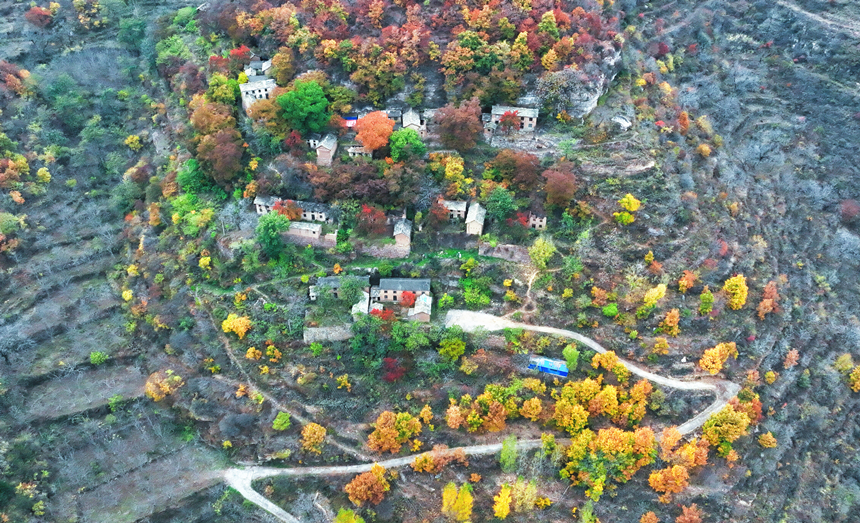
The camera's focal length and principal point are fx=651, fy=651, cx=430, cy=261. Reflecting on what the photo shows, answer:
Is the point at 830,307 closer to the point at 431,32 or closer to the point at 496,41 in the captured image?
the point at 496,41

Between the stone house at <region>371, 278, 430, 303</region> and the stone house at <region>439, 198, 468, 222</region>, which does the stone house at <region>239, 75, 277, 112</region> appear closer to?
the stone house at <region>439, 198, 468, 222</region>

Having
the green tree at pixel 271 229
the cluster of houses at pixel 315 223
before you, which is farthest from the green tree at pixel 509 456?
the green tree at pixel 271 229

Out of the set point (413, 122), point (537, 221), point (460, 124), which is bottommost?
point (537, 221)

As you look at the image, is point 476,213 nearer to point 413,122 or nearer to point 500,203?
point 500,203

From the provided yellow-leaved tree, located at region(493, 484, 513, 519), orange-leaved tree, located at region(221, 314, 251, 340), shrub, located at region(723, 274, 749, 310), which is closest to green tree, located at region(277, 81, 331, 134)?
orange-leaved tree, located at region(221, 314, 251, 340)

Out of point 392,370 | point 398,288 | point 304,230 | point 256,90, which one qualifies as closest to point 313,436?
point 392,370

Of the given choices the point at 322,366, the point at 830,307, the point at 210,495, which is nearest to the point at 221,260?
the point at 322,366
